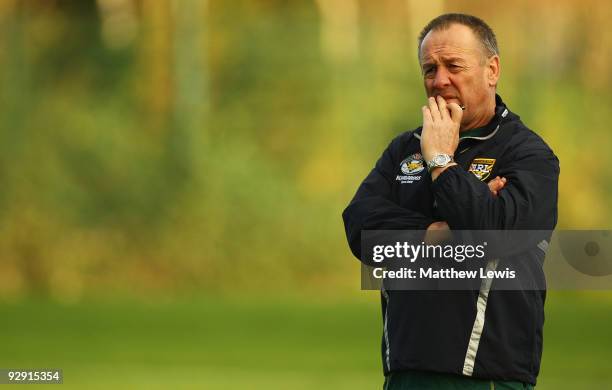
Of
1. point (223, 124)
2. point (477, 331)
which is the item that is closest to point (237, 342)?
point (223, 124)

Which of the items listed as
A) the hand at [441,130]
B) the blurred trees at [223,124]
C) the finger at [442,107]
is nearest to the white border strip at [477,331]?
the hand at [441,130]

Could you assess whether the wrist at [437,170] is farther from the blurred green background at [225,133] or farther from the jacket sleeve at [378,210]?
the blurred green background at [225,133]

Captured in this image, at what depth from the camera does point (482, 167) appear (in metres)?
4.07

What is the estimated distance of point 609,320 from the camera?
17.4m

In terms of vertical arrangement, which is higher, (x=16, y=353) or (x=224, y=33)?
(x=224, y=33)

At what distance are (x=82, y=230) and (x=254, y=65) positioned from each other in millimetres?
4545

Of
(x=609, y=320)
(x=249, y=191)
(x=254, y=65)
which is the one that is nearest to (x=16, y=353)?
(x=609, y=320)

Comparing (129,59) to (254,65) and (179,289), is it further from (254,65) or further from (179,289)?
(179,289)

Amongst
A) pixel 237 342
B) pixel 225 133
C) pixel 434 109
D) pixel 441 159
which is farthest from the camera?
pixel 225 133

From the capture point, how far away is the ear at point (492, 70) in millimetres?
4199

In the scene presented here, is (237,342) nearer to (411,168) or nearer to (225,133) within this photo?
(225,133)

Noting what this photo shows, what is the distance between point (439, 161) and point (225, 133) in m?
20.0

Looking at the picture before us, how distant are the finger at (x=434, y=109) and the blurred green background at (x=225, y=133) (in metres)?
14.7

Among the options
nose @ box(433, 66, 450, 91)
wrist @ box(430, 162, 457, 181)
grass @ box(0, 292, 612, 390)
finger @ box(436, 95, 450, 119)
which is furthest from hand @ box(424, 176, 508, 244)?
grass @ box(0, 292, 612, 390)
